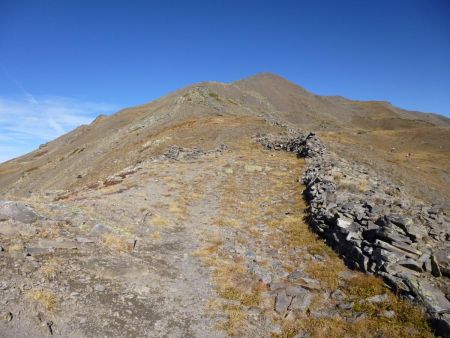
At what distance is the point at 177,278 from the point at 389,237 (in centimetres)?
910

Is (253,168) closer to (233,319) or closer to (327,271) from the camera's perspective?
(327,271)

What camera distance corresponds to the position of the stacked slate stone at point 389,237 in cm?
1147

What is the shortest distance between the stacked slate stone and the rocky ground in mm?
561

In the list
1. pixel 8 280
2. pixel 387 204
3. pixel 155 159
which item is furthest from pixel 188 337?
pixel 155 159

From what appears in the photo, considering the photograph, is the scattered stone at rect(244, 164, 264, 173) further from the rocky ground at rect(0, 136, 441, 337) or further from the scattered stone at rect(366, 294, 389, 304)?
the scattered stone at rect(366, 294, 389, 304)

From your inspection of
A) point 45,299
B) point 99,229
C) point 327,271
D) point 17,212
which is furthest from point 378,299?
point 17,212

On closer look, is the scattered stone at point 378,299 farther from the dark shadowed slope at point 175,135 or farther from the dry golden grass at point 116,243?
the dark shadowed slope at point 175,135

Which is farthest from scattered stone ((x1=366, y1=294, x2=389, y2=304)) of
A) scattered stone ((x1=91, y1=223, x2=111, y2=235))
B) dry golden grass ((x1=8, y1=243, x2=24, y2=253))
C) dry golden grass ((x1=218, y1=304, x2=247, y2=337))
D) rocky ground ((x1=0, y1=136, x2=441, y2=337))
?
dry golden grass ((x1=8, y1=243, x2=24, y2=253))

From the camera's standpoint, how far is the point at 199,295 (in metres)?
13.0

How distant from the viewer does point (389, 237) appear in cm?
1393

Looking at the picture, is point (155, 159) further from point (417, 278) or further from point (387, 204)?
point (417, 278)

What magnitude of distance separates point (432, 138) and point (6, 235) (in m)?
88.9

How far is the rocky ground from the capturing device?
33.9 ft

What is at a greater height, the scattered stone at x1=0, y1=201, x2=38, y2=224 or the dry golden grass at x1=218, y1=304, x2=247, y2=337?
the scattered stone at x1=0, y1=201, x2=38, y2=224
